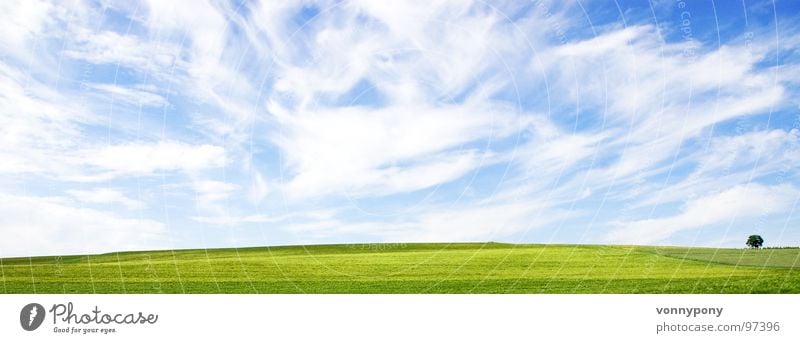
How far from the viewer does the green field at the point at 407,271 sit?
12180mm

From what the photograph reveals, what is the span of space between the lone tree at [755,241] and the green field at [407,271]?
2.23 ft
